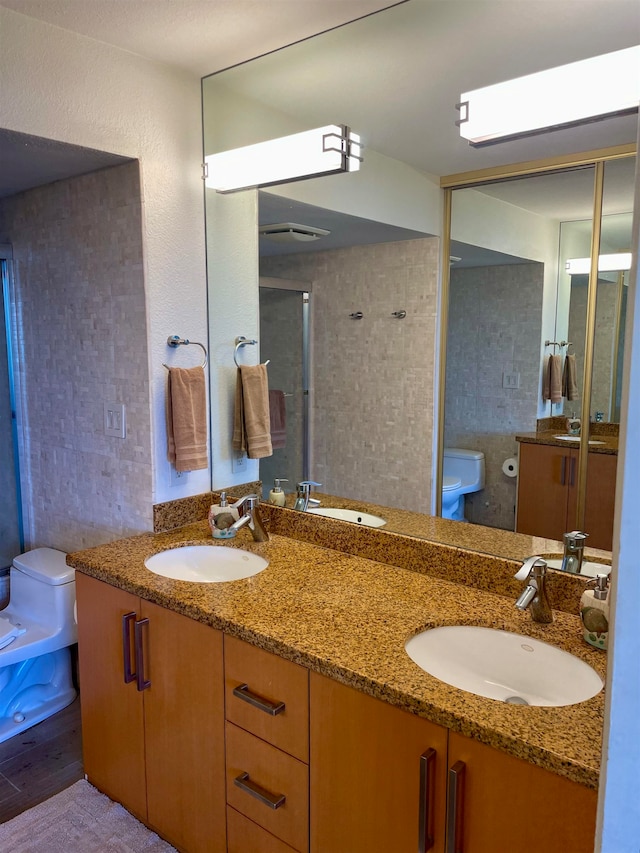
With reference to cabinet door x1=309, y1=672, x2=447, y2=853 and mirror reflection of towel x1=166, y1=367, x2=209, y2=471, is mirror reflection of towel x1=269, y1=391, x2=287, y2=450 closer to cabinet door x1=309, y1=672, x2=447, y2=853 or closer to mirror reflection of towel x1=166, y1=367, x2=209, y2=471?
mirror reflection of towel x1=166, y1=367, x2=209, y2=471

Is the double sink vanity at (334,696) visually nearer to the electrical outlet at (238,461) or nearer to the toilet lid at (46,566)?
the electrical outlet at (238,461)

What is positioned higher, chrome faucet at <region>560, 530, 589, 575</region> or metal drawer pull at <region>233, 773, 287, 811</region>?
chrome faucet at <region>560, 530, 589, 575</region>

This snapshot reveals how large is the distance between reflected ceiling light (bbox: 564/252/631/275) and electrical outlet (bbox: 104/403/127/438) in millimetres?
1505

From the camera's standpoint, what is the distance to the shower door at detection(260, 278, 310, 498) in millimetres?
2107

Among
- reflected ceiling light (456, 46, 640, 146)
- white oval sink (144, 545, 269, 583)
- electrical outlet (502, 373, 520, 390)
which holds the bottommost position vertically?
white oval sink (144, 545, 269, 583)

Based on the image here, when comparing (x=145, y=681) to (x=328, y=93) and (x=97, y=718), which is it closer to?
(x=97, y=718)

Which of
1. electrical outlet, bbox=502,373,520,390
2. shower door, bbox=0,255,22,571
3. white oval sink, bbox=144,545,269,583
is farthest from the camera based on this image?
shower door, bbox=0,255,22,571

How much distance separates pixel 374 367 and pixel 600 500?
771mm

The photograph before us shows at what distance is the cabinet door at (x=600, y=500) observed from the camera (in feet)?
4.71

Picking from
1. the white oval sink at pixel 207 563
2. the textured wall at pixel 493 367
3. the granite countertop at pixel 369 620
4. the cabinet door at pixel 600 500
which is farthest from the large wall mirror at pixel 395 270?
the white oval sink at pixel 207 563

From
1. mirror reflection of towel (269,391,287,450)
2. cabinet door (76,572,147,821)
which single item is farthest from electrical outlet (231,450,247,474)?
cabinet door (76,572,147,821)

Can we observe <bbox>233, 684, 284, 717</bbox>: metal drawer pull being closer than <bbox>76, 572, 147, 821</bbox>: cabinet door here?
Yes

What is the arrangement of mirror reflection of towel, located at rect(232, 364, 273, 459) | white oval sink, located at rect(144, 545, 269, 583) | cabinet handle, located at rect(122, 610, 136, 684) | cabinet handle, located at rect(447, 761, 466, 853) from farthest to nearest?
mirror reflection of towel, located at rect(232, 364, 273, 459) < white oval sink, located at rect(144, 545, 269, 583) < cabinet handle, located at rect(122, 610, 136, 684) < cabinet handle, located at rect(447, 761, 466, 853)

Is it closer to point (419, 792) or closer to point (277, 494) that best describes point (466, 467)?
point (277, 494)
